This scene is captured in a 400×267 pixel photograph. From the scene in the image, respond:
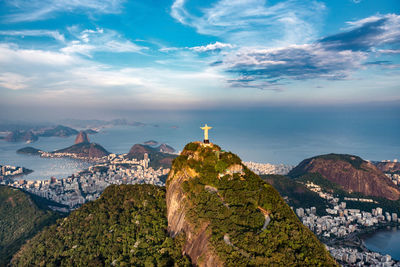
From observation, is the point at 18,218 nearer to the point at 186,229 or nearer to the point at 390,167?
the point at 186,229

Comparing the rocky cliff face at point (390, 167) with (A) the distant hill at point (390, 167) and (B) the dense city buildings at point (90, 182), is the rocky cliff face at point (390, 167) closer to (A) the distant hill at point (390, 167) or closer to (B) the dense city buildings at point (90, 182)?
(A) the distant hill at point (390, 167)

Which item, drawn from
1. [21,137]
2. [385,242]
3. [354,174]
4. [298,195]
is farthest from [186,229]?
[21,137]

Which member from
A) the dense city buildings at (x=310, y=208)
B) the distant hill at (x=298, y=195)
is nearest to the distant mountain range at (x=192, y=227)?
the dense city buildings at (x=310, y=208)

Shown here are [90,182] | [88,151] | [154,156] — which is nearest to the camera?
[90,182]

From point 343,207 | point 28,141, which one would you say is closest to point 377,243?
point 343,207

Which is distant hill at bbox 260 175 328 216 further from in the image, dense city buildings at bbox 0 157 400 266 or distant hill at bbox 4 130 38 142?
distant hill at bbox 4 130 38 142

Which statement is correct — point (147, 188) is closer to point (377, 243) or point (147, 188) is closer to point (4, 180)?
point (377, 243)

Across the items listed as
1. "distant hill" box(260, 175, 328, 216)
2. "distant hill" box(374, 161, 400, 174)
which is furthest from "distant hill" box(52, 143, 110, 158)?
"distant hill" box(374, 161, 400, 174)
